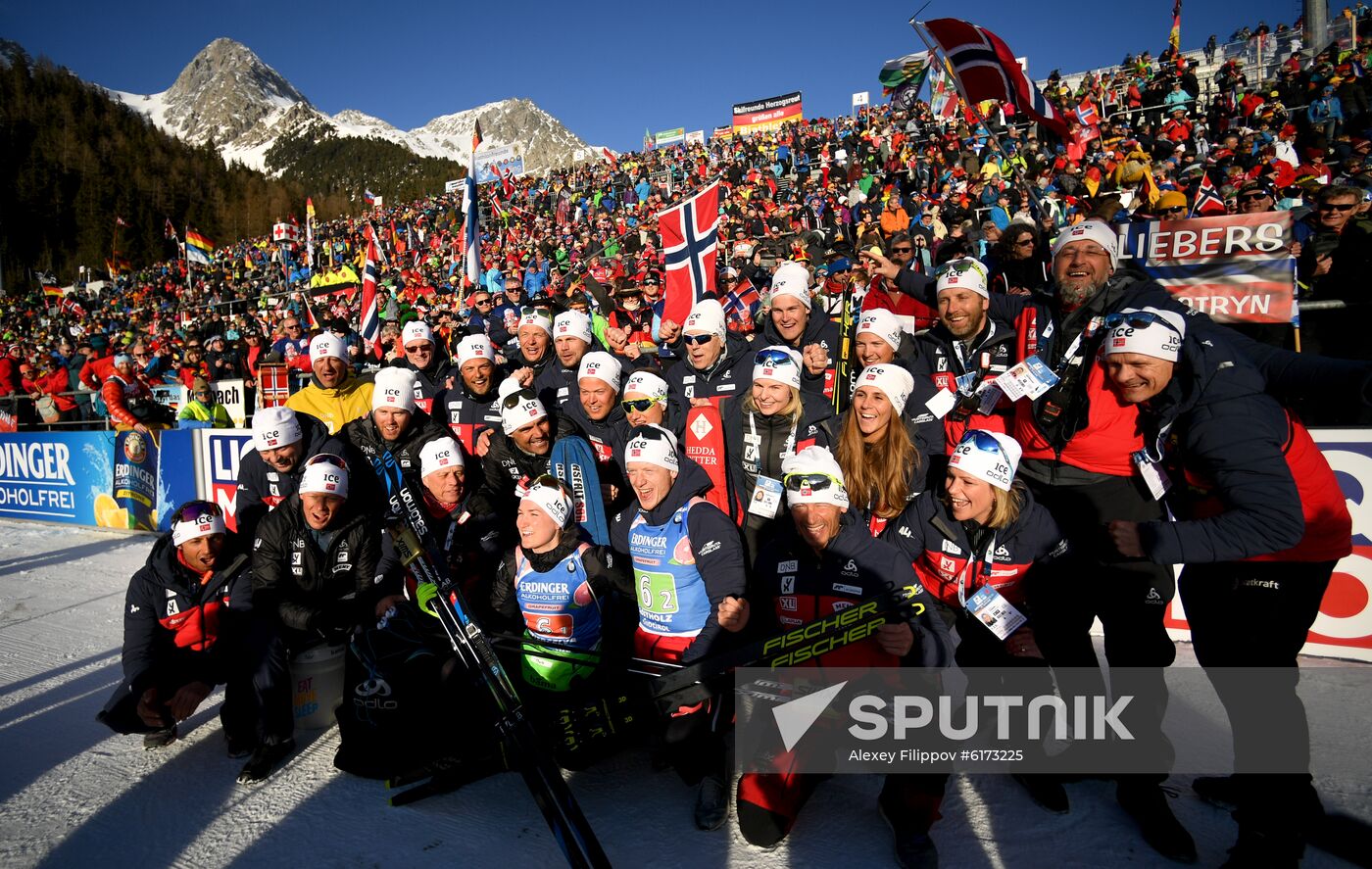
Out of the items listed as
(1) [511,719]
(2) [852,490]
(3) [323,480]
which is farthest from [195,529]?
(2) [852,490]

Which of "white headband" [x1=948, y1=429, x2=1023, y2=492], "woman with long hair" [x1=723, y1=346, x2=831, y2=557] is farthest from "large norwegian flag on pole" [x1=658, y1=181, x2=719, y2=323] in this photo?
"white headband" [x1=948, y1=429, x2=1023, y2=492]

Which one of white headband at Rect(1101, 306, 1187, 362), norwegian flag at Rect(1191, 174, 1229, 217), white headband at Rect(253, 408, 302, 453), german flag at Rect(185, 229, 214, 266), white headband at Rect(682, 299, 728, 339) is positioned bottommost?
white headband at Rect(253, 408, 302, 453)

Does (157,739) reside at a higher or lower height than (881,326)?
lower

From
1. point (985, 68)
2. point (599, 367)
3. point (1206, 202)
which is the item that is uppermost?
point (985, 68)

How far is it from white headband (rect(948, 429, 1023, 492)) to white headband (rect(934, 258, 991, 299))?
4.44 feet

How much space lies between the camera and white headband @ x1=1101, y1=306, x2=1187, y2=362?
8.61ft

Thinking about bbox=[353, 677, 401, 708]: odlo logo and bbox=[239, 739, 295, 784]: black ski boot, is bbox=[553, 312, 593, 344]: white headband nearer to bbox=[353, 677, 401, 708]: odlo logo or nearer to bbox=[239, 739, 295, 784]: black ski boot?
bbox=[353, 677, 401, 708]: odlo logo

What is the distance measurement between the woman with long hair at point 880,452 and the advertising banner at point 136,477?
959 centimetres

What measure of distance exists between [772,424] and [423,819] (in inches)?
103

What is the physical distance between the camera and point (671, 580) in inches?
132

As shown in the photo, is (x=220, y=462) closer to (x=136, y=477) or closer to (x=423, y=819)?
(x=136, y=477)

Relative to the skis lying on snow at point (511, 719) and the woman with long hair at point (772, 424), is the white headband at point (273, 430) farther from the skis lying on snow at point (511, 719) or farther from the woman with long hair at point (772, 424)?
the woman with long hair at point (772, 424)

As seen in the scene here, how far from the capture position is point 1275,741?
2543mm

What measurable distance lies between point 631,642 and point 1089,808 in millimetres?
2231
